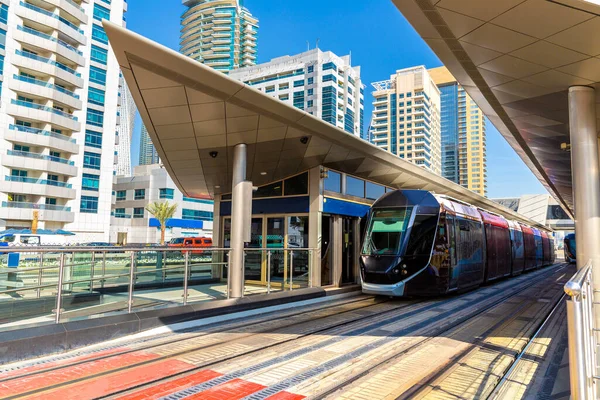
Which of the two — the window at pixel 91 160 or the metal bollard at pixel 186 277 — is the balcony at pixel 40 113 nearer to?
the window at pixel 91 160

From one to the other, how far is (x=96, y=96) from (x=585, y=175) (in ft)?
202

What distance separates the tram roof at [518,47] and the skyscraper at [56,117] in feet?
172

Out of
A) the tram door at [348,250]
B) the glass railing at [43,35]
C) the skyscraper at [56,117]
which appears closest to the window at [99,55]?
the skyscraper at [56,117]

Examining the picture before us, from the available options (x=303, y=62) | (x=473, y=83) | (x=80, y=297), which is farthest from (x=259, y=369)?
(x=303, y=62)

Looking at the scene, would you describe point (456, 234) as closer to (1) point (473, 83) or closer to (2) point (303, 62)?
(1) point (473, 83)

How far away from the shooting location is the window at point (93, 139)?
5538cm

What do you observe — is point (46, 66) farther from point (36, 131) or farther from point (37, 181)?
point (37, 181)

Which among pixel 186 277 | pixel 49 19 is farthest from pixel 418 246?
pixel 49 19

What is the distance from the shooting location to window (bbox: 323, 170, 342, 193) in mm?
13281

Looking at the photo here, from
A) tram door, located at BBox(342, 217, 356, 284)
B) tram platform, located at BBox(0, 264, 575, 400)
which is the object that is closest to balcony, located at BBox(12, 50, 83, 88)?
tram door, located at BBox(342, 217, 356, 284)

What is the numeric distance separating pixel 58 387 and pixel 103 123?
60097 millimetres

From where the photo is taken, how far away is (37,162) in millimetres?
48062

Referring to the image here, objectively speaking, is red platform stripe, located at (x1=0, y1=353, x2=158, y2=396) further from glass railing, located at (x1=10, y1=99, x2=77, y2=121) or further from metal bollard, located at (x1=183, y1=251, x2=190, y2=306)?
glass railing, located at (x1=10, y1=99, x2=77, y2=121)

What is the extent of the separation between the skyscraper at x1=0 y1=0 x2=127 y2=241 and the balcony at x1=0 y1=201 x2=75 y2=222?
0.31ft
